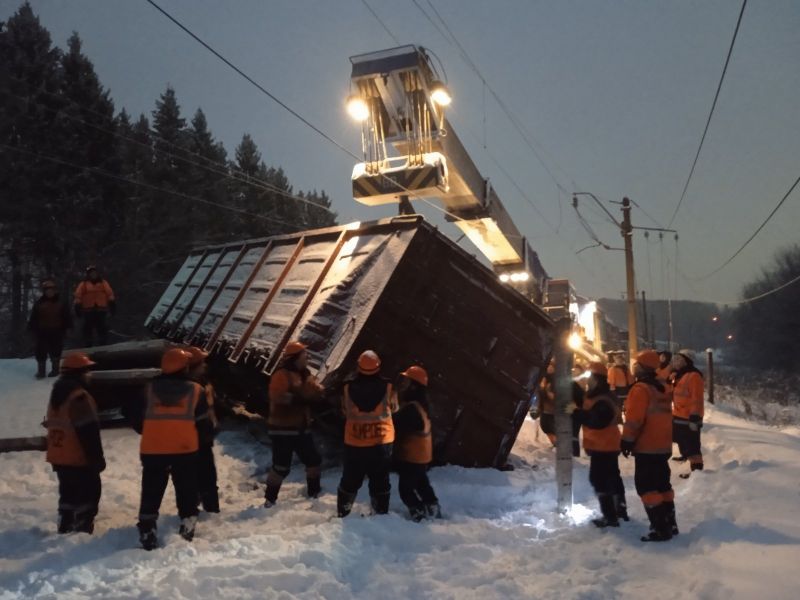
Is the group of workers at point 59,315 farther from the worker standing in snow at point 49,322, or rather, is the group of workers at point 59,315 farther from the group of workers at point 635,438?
the group of workers at point 635,438

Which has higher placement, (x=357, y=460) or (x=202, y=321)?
(x=202, y=321)

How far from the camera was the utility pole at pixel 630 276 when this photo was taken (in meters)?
19.8

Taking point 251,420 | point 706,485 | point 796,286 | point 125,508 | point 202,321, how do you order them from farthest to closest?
point 796,286
point 202,321
point 251,420
point 706,485
point 125,508

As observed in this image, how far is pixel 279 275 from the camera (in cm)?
848

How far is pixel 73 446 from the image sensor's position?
4.75 meters

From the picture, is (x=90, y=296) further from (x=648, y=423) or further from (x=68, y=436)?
(x=648, y=423)

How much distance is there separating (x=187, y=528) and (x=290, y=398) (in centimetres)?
143

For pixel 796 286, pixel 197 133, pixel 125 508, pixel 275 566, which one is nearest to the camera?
A: pixel 275 566

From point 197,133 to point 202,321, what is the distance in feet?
95.6

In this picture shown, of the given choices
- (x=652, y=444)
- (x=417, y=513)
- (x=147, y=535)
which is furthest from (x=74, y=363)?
(x=652, y=444)

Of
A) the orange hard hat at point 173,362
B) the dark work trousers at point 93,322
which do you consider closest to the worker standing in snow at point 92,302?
the dark work trousers at point 93,322

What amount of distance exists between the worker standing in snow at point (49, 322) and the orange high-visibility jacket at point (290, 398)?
23.1 ft

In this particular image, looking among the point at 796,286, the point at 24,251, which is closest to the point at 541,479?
the point at 24,251

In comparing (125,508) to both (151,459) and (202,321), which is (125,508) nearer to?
(151,459)
